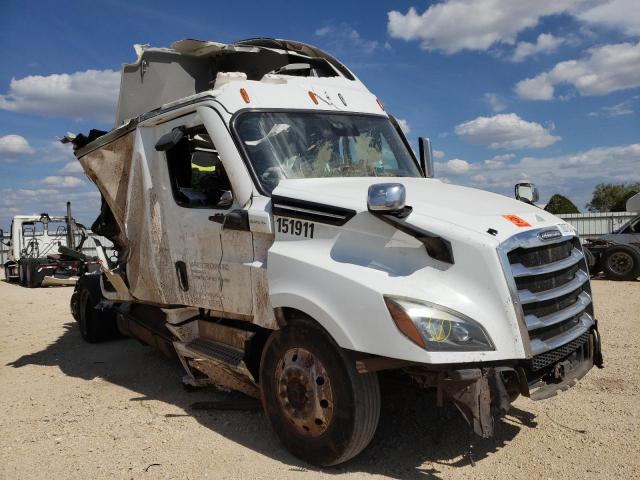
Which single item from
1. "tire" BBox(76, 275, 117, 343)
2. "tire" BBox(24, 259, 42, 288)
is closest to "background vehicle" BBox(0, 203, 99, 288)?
"tire" BBox(24, 259, 42, 288)

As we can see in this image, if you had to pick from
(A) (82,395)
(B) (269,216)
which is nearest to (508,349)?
(B) (269,216)

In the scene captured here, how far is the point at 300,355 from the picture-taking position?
3.98 meters

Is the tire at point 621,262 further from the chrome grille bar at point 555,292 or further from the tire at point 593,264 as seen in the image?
the chrome grille bar at point 555,292

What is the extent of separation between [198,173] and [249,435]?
7.76 ft

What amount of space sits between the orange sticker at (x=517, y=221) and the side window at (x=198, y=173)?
2.07 meters

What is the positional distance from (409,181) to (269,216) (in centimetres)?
138

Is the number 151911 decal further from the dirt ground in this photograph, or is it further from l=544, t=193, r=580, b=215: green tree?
l=544, t=193, r=580, b=215: green tree

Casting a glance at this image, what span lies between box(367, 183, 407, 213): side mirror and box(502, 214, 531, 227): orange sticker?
793 millimetres

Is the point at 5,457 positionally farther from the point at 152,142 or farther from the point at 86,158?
the point at 86,158

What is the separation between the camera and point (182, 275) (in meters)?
5.14

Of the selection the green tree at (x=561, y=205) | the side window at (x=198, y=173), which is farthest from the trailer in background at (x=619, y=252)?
the green tree at (x=561, y=205)

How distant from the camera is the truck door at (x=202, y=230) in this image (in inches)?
176

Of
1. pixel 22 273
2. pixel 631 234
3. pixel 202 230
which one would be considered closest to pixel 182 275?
pixel 202 230

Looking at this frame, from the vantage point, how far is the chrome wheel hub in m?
3.82
